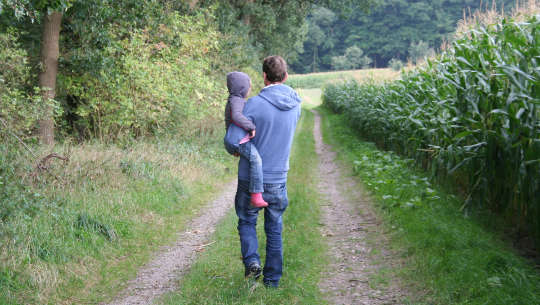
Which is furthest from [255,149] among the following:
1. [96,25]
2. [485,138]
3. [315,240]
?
[96,25]

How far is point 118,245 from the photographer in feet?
18.4

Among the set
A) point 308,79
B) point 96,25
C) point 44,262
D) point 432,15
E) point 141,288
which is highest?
point 432,15

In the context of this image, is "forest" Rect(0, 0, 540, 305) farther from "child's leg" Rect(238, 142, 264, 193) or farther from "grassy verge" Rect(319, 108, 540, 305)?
"child's leg" Rect(238, 142, 264, 193)

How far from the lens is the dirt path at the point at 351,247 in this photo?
14.2 feet

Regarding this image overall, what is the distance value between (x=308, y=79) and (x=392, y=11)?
30.4 metres

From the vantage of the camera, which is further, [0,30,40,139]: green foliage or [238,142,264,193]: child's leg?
[0,30,40,139]: green foliage

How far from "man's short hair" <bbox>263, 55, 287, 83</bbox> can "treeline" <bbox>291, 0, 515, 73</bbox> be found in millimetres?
65565

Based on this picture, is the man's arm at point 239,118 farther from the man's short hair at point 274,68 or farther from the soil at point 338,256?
the soil at point 338,256

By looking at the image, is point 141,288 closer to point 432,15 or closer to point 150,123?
point 150,123

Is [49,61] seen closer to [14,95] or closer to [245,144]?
[14,95]

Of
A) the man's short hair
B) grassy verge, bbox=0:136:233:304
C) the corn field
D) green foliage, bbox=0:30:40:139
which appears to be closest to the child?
the man's short hair

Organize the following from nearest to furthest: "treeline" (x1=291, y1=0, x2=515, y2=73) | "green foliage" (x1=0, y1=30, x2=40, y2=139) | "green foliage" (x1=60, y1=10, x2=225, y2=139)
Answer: "green foliage" (x1=0, y1=30, x2=40, y2=139), "green foliage" (x1=60, y1=10, x2=225, y2=139), "treeline" (x1=291, y1=0, x2=515, y2=73)

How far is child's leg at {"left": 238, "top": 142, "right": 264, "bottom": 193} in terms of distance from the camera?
3.69 metres

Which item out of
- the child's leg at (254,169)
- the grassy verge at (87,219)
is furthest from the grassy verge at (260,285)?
the child's leg at (254,169)
